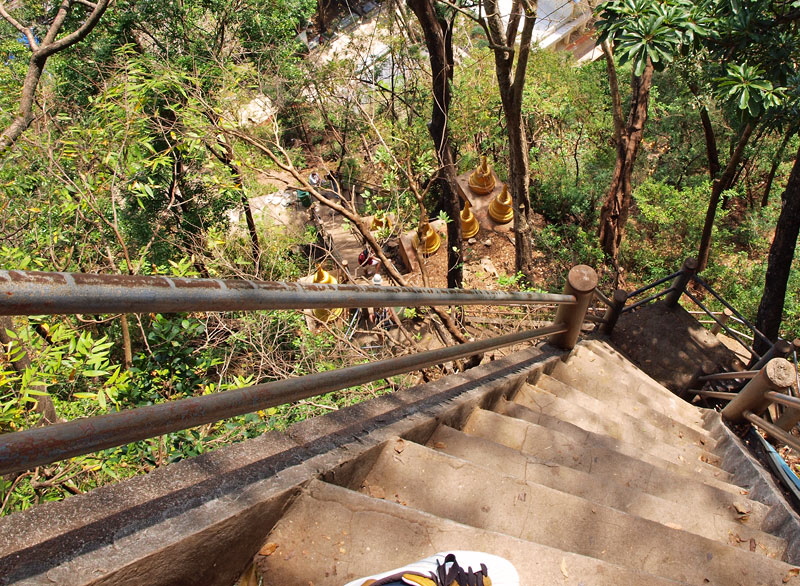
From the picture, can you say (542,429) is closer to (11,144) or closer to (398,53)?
(11,144)

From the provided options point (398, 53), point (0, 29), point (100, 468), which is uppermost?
point (0, 29)

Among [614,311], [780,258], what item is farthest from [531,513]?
[780,258]

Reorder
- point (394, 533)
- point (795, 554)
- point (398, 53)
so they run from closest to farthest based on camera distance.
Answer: point (394, 533), point (795, 554), point (398, 53)

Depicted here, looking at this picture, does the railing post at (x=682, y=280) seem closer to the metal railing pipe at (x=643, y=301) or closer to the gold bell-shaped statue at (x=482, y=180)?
the metal railing pipe at (x=643, y=301)

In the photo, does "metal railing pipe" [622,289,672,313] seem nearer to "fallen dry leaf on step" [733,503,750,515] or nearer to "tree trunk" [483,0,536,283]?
"tree trunk" [483,0,536,283]

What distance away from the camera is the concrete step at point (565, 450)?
2514 millimetres

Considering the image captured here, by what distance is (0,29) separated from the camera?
1270cm

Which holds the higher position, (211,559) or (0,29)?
(0,29)

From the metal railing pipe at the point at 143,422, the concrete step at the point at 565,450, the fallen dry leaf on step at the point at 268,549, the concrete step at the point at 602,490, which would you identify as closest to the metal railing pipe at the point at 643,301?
the concrete step at the point at 565,450

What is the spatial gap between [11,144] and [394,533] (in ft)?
19.1

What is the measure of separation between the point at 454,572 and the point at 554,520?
2.18ft

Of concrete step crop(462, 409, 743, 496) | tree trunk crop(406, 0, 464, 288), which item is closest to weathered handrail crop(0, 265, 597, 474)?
concrete step crop(462, 409, 743, 496)

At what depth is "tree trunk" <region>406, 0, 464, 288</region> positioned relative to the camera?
22.4 ft

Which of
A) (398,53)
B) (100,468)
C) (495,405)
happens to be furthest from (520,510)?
(398,53)
